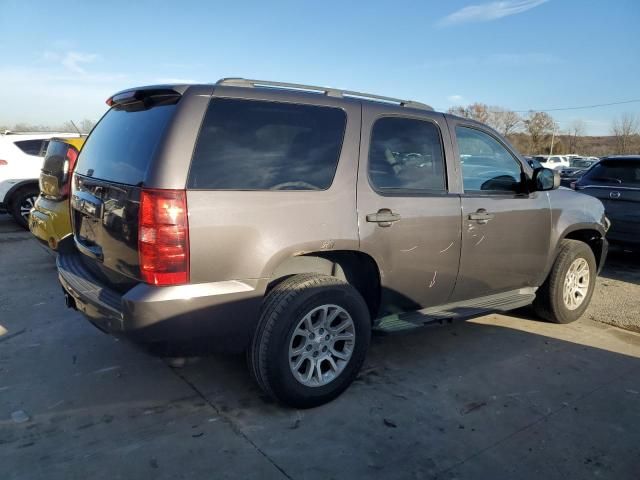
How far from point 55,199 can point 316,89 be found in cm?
317

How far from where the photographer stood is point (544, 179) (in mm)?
4168

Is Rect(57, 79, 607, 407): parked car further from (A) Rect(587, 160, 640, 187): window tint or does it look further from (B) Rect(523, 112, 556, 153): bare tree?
(B) Rect(523, 112, 556, 153): bare tree

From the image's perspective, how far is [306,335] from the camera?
3.03 m

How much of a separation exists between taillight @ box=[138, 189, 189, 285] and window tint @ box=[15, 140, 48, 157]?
25.9 feet

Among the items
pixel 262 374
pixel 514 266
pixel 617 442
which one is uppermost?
pixel 514 266

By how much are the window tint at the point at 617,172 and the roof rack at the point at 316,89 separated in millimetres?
4643

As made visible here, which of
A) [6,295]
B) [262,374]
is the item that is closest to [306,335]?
[262,374]

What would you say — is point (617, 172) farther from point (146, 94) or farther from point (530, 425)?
point (146, 94)

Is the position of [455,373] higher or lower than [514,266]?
lower

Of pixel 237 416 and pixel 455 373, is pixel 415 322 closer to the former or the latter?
pixel 455 373

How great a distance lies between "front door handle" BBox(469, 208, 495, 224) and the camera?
12.3ft

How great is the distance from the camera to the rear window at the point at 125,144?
2.70 metres

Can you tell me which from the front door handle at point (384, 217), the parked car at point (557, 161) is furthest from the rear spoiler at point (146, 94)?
the parked car at point (557, 161)

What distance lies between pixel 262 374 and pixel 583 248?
11.5 ft
